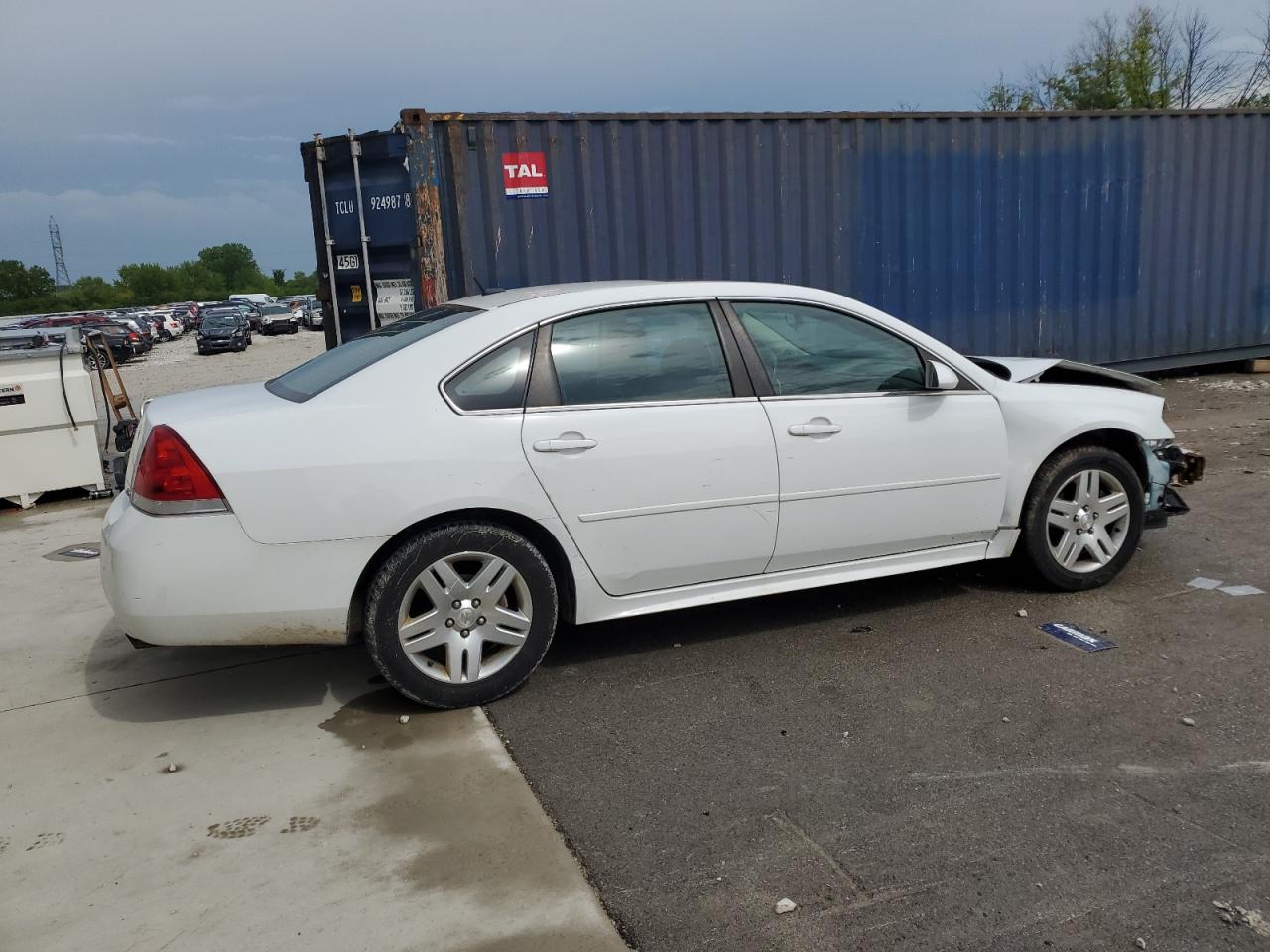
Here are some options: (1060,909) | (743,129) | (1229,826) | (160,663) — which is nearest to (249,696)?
(160,663)

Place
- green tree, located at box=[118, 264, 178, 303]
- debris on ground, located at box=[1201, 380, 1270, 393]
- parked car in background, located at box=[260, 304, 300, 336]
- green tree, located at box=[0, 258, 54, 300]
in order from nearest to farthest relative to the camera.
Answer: debris on ground, located at box=[1201, 380, 1270, 393] → parked car in background, located at box=[260, 304, 300, 336] → green tree, located at box=[0, 258, 54, 300] → green tree, located at box=[118, 264, 178, 303]

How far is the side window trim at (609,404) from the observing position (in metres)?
3.88

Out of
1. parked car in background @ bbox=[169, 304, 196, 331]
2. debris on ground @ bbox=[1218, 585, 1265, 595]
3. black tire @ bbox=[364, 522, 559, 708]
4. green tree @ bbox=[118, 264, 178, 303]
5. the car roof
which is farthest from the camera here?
green tree @ bbox=[118, 264, 178, 303]

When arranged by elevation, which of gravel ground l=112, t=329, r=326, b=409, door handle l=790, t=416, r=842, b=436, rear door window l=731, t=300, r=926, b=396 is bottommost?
gravel ground l=112, t=329, r=326, b=409

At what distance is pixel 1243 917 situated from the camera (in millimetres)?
2525

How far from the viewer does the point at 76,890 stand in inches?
112

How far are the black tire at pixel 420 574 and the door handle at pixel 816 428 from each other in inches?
44.6

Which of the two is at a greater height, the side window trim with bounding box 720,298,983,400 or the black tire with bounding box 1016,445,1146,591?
the side window trim with bounding box 720,298,983,400

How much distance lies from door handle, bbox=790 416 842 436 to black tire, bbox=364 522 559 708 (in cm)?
113

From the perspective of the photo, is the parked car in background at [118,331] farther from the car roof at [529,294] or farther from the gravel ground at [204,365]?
the car roof at [529,294]

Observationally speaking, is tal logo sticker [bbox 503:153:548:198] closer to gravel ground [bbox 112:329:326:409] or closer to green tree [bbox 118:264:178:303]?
gravel ground [bbox 112:329:326:409]

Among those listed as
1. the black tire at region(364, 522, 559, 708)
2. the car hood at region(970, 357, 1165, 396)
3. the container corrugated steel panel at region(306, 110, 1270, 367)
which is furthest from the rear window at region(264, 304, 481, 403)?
the container corrugated steel panel at region(306, 110, 1270, 367)

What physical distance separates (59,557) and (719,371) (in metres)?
4.66

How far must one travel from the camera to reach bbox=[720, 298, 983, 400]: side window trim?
4.19 metres
